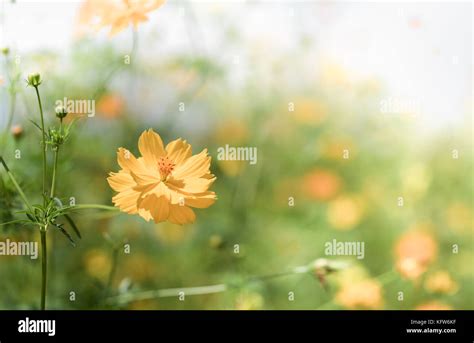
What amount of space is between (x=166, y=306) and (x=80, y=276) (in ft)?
0.67

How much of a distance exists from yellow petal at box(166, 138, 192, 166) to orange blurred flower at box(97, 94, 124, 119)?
13.5 inches

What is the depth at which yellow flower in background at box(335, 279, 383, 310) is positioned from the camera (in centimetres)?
152

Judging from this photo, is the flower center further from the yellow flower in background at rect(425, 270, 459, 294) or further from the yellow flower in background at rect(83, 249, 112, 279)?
the yellow flower in background at rect(425, 270, 459, 294)

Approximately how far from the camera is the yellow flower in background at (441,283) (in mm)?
1566

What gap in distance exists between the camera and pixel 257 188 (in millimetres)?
1661

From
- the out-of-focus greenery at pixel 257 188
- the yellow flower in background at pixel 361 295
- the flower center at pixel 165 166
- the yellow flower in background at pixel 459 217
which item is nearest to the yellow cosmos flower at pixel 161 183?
the flower center at pixel 165 166

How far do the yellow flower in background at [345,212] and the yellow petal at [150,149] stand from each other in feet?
1.93

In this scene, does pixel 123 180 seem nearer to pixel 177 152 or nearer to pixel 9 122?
pixel 177 152

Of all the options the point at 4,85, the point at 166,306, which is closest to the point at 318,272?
the point at 166,306

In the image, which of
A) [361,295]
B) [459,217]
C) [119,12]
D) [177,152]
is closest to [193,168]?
[177,152]

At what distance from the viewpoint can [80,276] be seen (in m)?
1.54

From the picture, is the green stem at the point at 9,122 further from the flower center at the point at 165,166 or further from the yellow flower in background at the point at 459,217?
the yellow flower in background at the point at 459,217

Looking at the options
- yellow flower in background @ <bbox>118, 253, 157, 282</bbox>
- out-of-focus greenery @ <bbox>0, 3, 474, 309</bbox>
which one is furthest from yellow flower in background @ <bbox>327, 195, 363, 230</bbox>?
yellow flower in background @ <bbox>118, 253, 157, 282</bbox>

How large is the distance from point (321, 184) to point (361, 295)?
31cm
